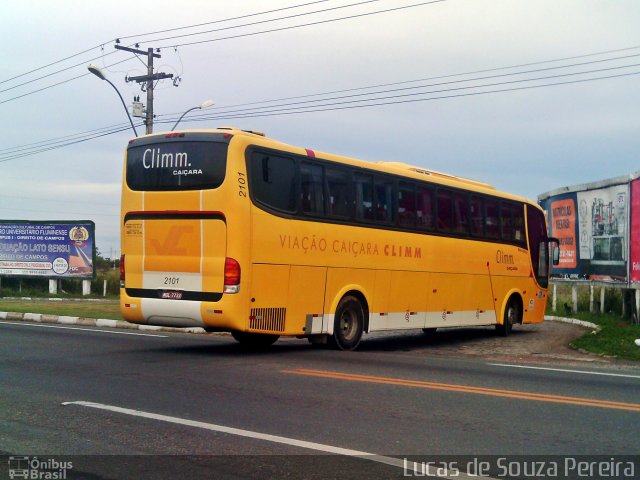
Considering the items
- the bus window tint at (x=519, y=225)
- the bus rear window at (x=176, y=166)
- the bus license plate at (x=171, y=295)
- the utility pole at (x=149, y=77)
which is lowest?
the bus license plate at (x=171, y=295)

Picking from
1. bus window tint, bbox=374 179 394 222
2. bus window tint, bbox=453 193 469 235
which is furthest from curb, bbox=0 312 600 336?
bus window tint, bbox=374 179 394 222

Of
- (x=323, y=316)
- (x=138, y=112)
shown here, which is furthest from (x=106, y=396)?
(x=138, y=112)

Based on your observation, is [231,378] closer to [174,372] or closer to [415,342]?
[174,372]

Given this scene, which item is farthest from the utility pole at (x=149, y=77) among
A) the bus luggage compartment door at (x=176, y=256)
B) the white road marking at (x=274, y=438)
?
the white road marking at (x=274, y=438)

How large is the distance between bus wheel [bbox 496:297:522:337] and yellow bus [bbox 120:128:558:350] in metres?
3.22

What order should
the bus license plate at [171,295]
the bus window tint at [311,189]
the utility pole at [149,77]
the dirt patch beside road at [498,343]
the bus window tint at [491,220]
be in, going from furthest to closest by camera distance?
the utility pole at [149,77] → the bus window tint at [491,220] → the dirt patch beside road at [498,343] → the bus window tint at [311,189] → the bus license plate at [171,295]

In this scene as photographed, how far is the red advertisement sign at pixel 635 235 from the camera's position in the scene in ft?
65.5

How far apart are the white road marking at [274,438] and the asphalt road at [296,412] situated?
0.02 m

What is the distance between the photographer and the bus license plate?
42.4 ft

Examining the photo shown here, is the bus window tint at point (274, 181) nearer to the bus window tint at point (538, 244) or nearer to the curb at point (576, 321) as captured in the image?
the curb at point (576, 321)

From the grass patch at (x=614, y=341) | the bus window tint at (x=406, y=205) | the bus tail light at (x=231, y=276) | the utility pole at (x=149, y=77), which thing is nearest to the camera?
the bus tail light at (x=231, y=276)

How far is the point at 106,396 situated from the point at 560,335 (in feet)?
45.6

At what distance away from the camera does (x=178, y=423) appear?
7.66 metres

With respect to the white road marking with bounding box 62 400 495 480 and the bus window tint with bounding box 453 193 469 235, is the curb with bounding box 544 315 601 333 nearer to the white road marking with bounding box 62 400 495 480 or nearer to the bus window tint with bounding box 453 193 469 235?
the bus window tint with bounding box 453 193 469 235
